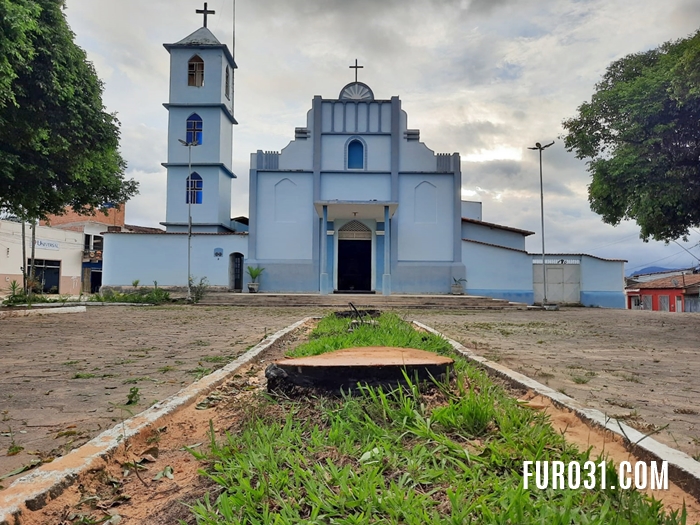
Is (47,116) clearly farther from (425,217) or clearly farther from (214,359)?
(425,217)

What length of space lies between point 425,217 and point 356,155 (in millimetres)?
4342

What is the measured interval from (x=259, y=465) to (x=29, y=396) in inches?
105

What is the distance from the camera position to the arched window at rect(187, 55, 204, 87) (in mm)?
24234

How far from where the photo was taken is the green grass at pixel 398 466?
61.0 inches

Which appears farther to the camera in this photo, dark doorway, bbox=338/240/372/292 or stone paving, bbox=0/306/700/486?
dark doorway, bbox=338/240/372/292

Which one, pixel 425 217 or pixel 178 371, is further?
pixel 425 217

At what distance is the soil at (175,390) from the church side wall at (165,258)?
46.4 feet

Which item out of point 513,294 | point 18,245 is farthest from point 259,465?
point 18,245

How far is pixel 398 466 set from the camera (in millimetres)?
1921

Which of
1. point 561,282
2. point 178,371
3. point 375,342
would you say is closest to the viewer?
point 178,371

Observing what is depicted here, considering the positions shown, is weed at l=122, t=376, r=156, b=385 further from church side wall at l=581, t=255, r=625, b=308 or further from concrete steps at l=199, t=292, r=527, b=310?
church side wall at l=581, t=255, r=625, b=308

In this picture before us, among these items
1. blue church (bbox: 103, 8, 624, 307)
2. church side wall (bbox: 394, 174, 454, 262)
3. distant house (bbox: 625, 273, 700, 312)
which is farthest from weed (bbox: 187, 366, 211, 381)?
distant house (bbox: 625, 273, 700, 312)

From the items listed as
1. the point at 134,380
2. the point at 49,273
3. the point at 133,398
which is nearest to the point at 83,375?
the point at 134,380

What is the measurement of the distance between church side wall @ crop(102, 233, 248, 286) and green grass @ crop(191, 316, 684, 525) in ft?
66.7
